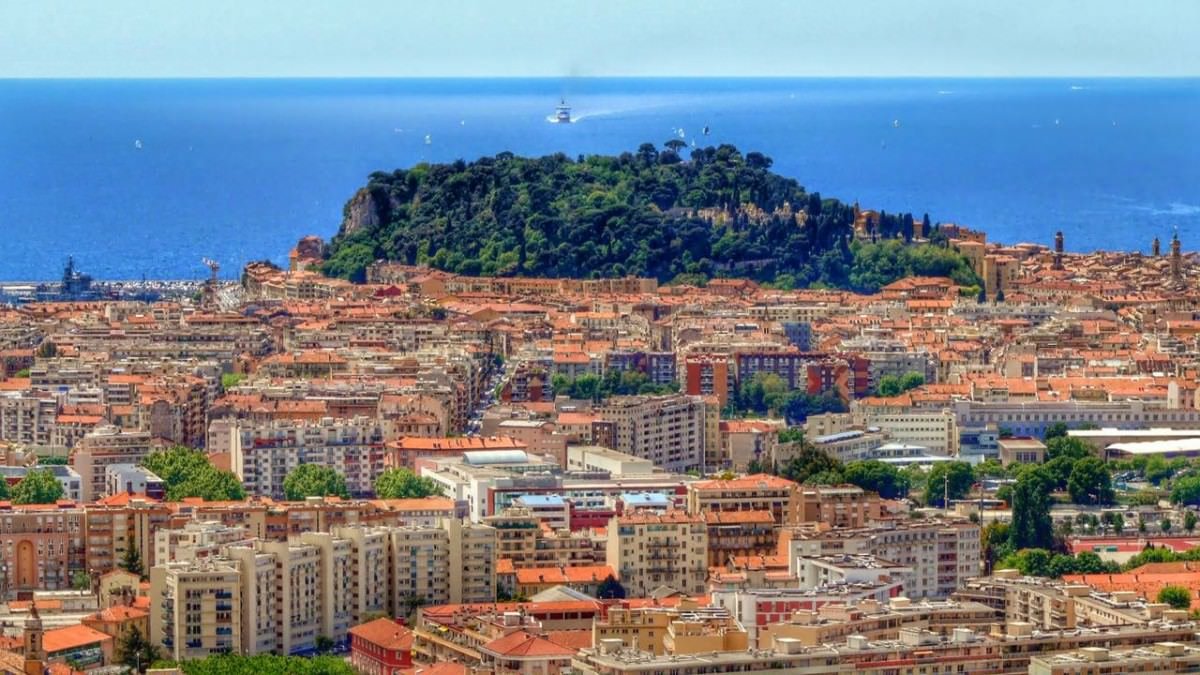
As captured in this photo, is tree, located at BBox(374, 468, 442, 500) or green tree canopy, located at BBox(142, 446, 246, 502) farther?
tree, located at BBox(374, 468, 442, 500)

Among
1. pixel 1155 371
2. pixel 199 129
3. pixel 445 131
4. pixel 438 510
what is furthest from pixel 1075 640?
pixel 199 129

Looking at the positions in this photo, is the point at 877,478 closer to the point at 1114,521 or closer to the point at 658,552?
the point at 1114,521

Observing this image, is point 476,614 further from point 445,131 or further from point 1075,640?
point 445,131

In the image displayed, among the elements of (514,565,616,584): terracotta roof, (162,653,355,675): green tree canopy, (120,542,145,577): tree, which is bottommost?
(162,653,355,675): green tree canopy

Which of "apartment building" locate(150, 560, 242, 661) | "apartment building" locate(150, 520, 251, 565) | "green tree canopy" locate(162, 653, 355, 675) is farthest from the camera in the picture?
"apartment building" locate(150, 520, 251, 565)

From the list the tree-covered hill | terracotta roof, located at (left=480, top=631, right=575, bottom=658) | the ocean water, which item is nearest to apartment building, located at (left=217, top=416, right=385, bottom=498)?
terracotta roof, located at (left=480, top=631, right=575, bottom=658)

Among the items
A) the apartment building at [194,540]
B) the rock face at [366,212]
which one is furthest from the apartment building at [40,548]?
the rock face at [366,212]

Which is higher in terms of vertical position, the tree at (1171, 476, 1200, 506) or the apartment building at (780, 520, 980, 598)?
the tree at (1171, 476, 1200, 506)

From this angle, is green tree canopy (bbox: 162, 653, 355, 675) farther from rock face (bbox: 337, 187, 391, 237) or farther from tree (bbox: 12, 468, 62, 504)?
rock face (bbox: 337, 187, 391, 237)
